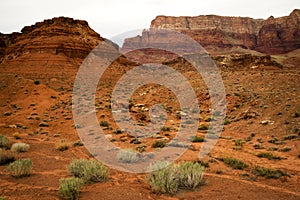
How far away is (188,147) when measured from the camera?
1098 centimetres

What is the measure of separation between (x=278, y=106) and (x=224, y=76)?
53.9 feet

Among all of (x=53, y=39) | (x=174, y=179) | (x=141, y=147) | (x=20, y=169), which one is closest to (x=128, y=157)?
(x=141, y=147)

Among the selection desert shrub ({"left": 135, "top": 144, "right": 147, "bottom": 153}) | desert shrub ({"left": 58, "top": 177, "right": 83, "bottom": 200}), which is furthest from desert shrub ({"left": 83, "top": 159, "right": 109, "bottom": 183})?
desert shrub ({"left": 135, "top": 144, "right": 147, "bottom": 153})

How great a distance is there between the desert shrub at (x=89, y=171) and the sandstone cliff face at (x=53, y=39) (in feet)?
148

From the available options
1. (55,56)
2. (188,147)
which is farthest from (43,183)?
(55,56)

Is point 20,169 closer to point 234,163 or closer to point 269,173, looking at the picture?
point 234,163

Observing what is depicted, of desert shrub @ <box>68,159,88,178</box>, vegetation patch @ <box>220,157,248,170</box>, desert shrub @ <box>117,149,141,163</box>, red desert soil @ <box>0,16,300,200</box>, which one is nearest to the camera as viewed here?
red desert soil @ <box>0,16,300,200</box>

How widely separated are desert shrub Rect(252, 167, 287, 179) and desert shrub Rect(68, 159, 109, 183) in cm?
470

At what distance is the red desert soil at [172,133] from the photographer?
6527 millimetres

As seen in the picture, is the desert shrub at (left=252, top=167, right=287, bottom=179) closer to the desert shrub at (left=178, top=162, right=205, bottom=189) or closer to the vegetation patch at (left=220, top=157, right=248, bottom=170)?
the vegetation patch at (left=220, top=157, right=248, bottom=170)

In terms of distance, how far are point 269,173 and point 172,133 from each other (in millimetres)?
7552

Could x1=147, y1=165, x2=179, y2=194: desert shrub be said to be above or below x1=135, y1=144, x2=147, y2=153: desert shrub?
above

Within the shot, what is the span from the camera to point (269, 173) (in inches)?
304

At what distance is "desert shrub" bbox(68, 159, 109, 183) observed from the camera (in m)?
7.08
